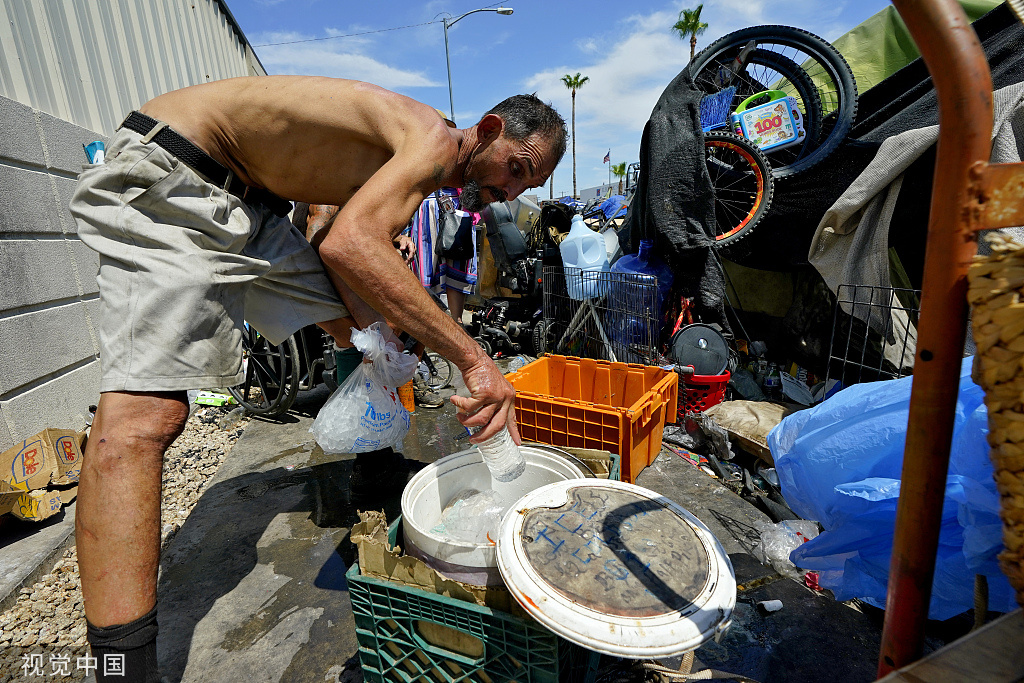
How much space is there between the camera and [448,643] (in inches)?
45.6

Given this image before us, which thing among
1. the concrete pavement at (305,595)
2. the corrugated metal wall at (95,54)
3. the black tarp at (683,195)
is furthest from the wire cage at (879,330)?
the corrugated metal wall at (95,54)

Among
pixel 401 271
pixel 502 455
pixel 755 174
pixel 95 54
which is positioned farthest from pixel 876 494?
pixel 95 54

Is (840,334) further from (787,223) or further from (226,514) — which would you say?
(226,514)

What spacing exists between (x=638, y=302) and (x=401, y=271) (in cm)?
255

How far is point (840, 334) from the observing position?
3.56m

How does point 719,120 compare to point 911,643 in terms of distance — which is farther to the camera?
point 719,120

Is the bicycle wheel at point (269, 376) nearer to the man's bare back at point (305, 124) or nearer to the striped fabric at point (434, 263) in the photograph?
the man's bare back at point (305, 124)

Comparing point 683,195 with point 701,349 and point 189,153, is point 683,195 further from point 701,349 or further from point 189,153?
point 189,153

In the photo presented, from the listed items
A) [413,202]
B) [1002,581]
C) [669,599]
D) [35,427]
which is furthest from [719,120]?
[35,427]

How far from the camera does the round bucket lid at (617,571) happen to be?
878 millimetres

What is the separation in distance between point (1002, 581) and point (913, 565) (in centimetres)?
72

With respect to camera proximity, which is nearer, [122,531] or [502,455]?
[122,531]

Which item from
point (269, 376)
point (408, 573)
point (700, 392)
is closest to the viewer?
point (408, 573)

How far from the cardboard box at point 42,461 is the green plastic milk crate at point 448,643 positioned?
1993 millimetres
